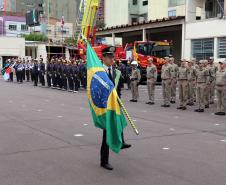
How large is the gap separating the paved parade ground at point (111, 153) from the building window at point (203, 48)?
56.7ft

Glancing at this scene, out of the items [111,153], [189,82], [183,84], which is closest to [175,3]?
[189,82]

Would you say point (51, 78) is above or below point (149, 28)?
below

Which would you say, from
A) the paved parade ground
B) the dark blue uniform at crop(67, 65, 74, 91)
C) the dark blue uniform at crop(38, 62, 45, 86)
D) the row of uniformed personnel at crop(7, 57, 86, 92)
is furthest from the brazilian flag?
the dark blue uniform at crop(38, 62, 45, 86)

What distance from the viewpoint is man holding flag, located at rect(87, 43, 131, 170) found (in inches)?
242

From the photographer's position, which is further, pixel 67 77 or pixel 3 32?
pixel 3 32

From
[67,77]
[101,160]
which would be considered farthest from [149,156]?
[67,77]

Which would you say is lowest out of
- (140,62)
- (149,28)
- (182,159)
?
(182,159)

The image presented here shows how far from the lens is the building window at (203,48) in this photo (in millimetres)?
28766

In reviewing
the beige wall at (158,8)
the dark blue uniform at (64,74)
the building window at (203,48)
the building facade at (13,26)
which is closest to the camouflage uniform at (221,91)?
the dark blue uniform at (64,74)

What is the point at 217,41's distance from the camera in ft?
91.1

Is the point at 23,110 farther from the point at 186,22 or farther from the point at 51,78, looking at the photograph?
the point at 186,22

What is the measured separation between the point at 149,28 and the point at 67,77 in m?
14.5

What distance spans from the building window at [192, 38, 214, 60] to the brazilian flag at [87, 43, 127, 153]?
23.3 m

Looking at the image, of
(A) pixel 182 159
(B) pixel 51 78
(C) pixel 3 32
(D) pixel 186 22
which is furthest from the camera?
(C) pixel 3 32
